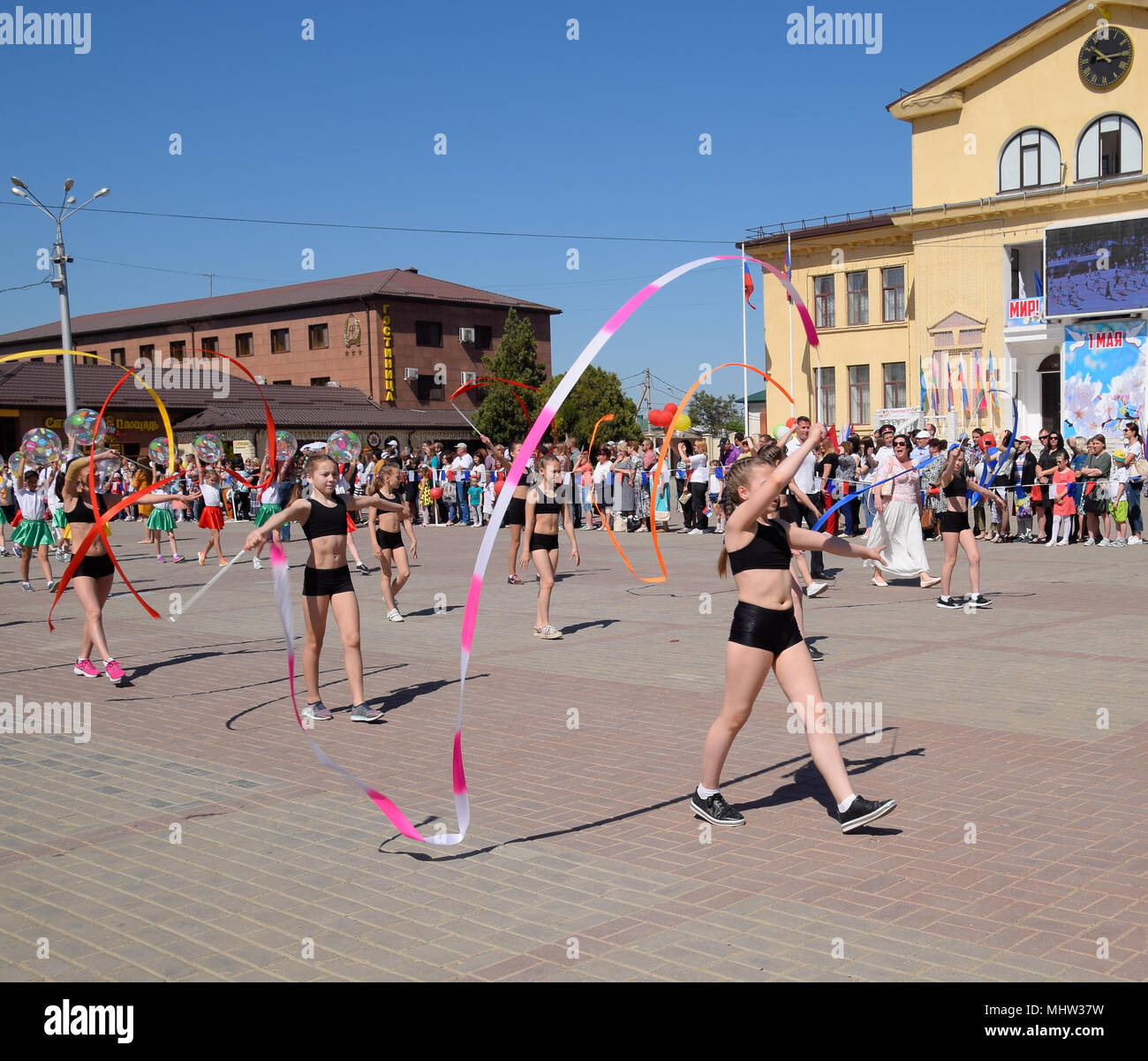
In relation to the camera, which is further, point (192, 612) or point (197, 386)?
point (197, 386)

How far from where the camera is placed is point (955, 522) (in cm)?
1279

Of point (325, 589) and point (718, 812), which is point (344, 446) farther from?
point (718, 812)

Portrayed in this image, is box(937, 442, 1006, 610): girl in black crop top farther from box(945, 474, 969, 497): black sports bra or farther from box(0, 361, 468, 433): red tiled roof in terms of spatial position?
box(0, 361, 468, 433): red tiled roof

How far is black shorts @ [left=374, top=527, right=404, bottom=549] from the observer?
43.4ft

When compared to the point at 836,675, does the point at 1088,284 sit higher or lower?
higher

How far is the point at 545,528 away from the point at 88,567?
442 centimetres

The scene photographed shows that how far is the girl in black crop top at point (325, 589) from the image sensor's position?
819 cm

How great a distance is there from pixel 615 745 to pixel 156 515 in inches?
639

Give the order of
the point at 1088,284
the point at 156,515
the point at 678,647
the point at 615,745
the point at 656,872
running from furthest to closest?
1. the point at 1088,284
2. the point at 156,515
3. the point at 678,647
4. the point at 615,745
5. the point at 656,872

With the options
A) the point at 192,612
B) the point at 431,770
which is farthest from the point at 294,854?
the point at 192,612
